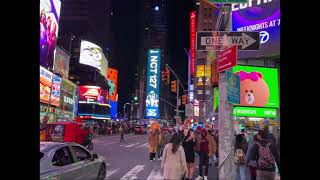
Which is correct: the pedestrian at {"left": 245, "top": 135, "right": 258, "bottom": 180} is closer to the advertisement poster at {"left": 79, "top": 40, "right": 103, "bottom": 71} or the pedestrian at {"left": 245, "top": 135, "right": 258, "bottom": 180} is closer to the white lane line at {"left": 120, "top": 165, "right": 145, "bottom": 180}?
the white lane line at {"left": 120, "top": 165, "right": 145, "bottom": 180}

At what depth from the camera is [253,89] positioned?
32.7 m

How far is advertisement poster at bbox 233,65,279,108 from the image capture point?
32.3 m

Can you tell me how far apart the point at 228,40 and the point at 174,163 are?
11.4 feet

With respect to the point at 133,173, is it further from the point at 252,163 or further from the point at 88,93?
the point at 88,93

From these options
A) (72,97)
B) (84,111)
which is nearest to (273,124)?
(72,97)

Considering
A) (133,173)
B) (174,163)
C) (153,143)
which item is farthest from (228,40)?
(153,143)

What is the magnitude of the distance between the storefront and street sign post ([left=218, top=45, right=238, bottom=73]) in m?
53.5

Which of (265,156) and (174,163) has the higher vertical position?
(265,156)

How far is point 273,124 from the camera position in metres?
30.6

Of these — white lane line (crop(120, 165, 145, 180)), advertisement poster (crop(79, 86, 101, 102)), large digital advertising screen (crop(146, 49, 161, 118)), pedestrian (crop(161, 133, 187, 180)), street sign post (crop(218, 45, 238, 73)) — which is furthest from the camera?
large digital advertising screen (crop(146, 49, 161, 118))

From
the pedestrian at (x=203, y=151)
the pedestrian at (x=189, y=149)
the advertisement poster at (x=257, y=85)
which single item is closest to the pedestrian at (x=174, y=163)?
the pedestrian at (x=189, y=149)

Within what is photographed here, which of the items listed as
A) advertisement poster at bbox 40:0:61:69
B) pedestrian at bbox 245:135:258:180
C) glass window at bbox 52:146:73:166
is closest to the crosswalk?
glass window at bbox 52:146:73:166
